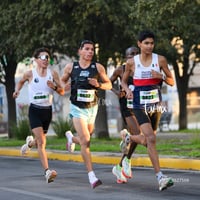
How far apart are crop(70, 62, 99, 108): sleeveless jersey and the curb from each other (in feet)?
10.2

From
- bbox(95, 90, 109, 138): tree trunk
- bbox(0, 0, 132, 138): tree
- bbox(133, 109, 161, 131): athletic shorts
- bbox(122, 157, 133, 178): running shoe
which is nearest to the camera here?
bbox(133, 109, 161, 131): athletic shorts

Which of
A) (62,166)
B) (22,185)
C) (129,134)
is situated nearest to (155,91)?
(129,134)

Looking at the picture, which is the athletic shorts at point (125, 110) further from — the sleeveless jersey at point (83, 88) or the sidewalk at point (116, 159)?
the sidewalk at point (116, 159)

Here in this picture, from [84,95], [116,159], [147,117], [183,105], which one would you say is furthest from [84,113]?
[183,105]

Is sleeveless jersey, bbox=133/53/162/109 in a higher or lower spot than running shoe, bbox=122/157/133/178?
higher

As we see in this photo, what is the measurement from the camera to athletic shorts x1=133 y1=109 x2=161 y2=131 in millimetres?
7809

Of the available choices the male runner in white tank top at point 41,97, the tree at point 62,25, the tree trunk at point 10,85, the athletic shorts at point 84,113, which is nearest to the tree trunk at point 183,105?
the tree trunk at point 10,85

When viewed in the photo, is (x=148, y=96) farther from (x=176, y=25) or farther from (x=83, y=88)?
(x=176, y=25)

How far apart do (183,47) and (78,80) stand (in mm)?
15969

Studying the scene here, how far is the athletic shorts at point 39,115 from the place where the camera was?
895 centimetres

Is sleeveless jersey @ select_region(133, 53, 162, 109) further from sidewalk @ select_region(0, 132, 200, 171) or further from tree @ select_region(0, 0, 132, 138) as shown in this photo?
tree @ select_region(0, 0, 132, 138)

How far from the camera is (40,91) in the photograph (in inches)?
→ 354

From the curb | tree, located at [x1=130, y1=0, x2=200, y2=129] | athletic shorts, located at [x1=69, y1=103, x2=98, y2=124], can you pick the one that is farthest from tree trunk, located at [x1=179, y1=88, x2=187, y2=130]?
athletic shorts, located at [x1=69, y1=103, x2=98, y2=124]

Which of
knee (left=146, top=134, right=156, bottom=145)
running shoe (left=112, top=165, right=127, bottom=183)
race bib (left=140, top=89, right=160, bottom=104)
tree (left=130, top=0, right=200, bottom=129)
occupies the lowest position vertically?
A: running shoe (left=112, top=165, right=127, bottom=183)
